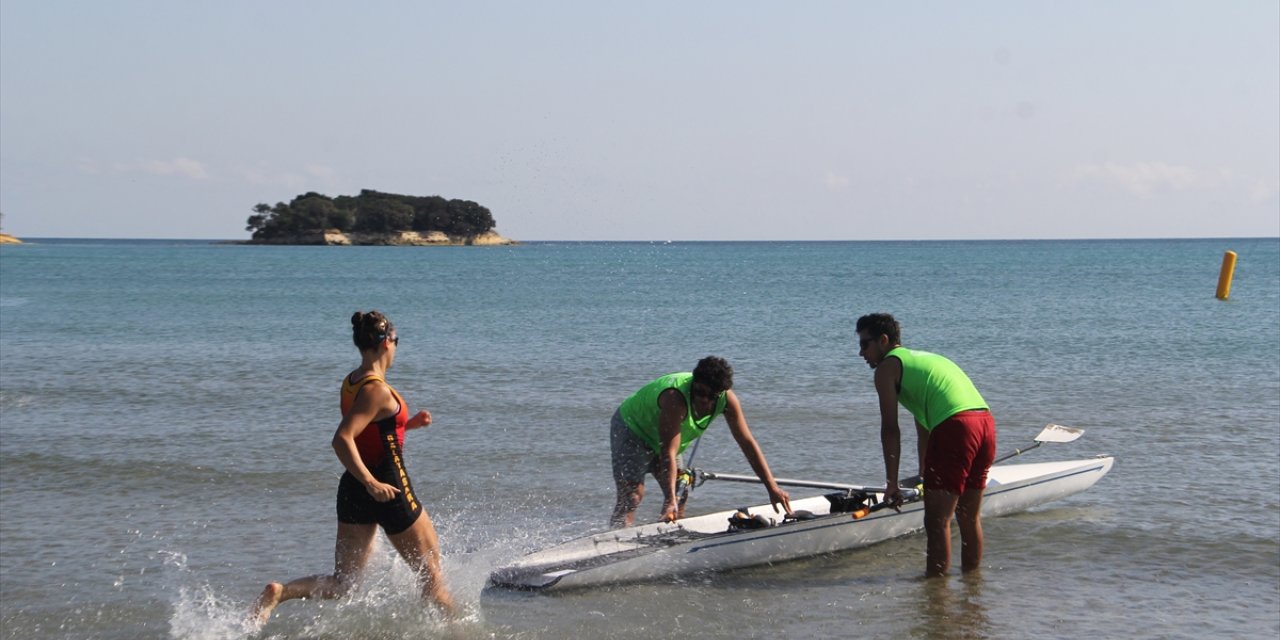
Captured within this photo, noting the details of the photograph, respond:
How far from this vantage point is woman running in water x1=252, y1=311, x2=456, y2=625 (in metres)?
5.57

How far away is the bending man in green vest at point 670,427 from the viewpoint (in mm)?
7238

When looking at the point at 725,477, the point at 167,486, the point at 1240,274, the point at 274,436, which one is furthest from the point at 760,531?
the point at 1240,274

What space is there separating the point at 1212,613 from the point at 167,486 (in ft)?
27.2

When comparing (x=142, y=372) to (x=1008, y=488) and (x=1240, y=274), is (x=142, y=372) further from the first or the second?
(x=1240, y=274)

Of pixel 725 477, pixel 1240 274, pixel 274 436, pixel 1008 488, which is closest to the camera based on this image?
pixel 725 477

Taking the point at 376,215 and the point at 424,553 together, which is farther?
the point at 376,215

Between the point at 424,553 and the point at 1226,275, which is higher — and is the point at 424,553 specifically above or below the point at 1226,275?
below

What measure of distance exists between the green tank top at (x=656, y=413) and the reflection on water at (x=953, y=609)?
1715mm

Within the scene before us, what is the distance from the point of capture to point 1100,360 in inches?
830

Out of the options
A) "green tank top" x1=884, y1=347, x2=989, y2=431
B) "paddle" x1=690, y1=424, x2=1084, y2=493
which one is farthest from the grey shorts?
"green tank top" x1=884, y1=347, x2=989, y2=431

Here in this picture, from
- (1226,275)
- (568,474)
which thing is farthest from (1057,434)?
(568,474)

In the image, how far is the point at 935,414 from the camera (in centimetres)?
724

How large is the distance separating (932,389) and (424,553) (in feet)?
10.3

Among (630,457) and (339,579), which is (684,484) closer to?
(630,457)
